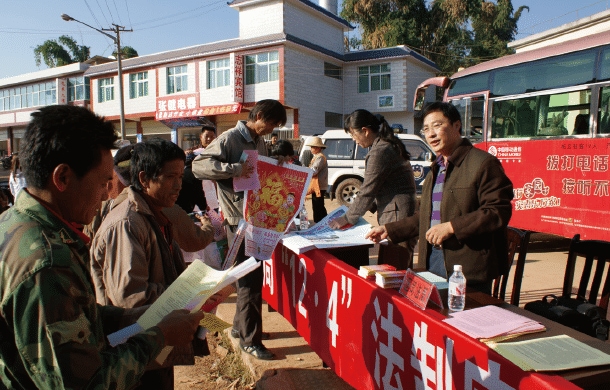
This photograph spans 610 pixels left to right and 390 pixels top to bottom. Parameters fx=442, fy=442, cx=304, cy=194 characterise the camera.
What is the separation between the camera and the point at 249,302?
315cm

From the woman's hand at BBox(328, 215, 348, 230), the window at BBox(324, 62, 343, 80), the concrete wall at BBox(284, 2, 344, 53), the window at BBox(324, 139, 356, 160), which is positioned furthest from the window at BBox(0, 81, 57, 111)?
the woman's hand at BBox(328, 215, 348, 230)

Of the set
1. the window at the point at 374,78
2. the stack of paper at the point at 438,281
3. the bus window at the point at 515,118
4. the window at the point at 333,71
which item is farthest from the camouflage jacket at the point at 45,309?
the window at the point at 333,71

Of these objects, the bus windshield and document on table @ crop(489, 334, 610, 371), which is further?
the bus windshield

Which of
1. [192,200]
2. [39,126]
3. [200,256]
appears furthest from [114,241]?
[192,200]

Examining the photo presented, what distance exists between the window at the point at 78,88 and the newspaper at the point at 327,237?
28685mm

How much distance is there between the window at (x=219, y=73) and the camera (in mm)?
20625

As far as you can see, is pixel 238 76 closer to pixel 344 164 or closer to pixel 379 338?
pixel 344 164

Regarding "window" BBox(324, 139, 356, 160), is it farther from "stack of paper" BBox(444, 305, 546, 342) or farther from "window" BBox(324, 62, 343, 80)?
"window" BBox(324, 62, 343, 80)

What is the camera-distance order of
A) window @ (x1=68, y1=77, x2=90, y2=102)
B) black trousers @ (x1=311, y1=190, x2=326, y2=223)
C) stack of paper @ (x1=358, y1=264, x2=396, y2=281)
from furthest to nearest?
window @ (x1=68, y1=77, x2=90, y2=102) < black trousers @ (x1=311, y1=190, x2=326, y2=223) < stack of paper @ (x1=358, y1=264, x2=396, y2=281)

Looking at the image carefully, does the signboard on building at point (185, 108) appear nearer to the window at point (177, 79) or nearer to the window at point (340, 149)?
the window at point (177, 79)

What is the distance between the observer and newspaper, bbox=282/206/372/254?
2885 mm

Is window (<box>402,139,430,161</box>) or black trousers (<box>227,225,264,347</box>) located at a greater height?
window (<box>402,139,430,161</box>)

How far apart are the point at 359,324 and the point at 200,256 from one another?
1941 mm

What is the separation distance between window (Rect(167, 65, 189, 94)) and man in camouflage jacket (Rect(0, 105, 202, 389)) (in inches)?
870
